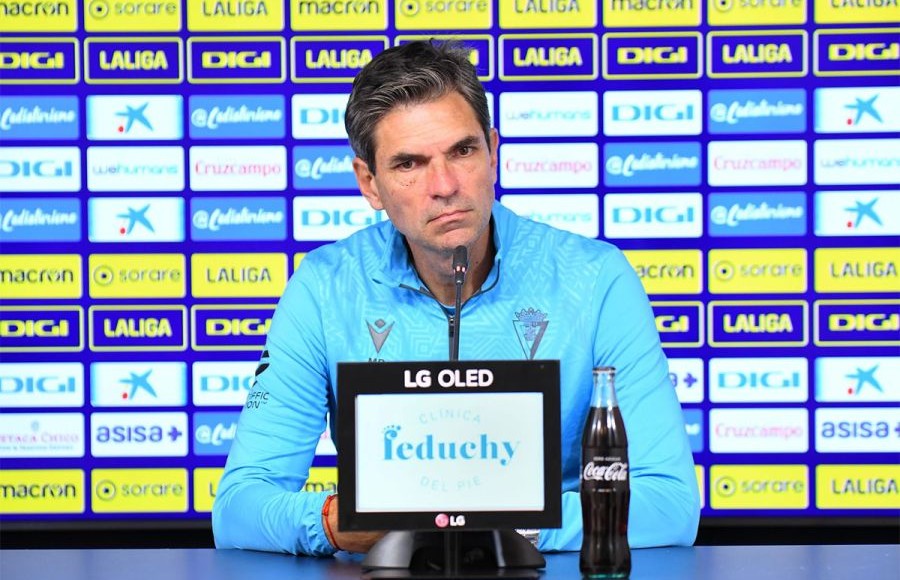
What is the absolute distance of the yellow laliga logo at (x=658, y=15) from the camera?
10.0 feet

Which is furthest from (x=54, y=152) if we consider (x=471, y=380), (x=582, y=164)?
(x=471, y=380)

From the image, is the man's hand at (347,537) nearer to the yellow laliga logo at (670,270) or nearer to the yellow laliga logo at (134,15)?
the yellow laliga logo at (670,270)

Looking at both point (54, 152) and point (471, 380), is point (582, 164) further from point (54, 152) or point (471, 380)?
point (471, 380)

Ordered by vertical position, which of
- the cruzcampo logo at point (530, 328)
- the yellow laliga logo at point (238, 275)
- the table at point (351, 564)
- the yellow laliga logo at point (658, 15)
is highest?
the yellow laliga logo at point (658, 15)

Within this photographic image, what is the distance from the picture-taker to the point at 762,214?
3037 millimetres

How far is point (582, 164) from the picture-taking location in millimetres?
3076

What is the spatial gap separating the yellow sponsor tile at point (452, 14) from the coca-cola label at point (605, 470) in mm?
2044

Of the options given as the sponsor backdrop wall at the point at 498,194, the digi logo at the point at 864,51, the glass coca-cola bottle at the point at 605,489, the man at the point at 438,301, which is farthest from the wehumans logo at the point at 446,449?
the digi logo at the point at 864,51

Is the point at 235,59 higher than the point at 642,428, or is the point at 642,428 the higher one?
the point at 235,59

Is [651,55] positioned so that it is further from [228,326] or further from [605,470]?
[605,470]

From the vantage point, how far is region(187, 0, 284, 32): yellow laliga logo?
10.2 feet

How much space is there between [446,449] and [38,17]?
2478 mm

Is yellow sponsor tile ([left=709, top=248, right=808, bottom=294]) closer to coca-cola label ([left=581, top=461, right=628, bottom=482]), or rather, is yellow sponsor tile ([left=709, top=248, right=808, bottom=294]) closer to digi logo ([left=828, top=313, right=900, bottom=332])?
digi logo ([left=828, top=313, right=900, bottom=332])

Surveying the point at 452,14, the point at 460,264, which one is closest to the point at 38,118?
the point at 452,14
